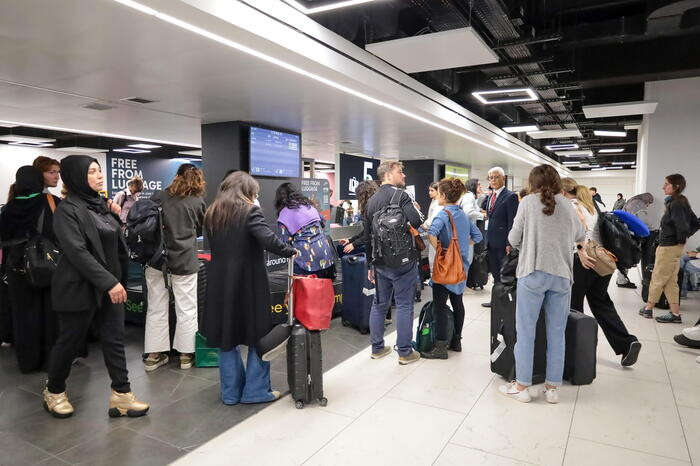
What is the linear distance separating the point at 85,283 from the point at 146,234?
30.5 inches

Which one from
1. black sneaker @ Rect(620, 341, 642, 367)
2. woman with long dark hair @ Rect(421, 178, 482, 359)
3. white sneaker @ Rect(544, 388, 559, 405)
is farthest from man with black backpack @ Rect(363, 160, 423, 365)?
black sneaker @ Rect(620, 341, 642, 367)

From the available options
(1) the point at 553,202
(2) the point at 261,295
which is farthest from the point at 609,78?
(2) the point at 261,295

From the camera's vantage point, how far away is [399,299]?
352 centimetres

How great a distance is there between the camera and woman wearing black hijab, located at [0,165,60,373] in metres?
3.35

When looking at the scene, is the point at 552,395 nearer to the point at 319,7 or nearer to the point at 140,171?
the point at 319,7

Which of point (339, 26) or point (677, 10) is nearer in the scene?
point (339, 26)

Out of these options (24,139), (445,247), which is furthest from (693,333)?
(24,139)

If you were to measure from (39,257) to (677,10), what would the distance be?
6.63 m

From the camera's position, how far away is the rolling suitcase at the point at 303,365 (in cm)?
289

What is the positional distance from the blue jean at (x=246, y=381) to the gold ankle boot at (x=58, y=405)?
910mm

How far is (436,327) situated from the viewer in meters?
3.84

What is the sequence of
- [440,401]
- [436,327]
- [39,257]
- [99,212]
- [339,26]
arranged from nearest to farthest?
[99,212] < [440,401] < [39,257] < [436,327] < [339,26]

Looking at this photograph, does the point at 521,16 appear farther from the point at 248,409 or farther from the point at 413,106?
the point at 248,409

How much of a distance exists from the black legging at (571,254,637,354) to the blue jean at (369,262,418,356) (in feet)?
4.11
